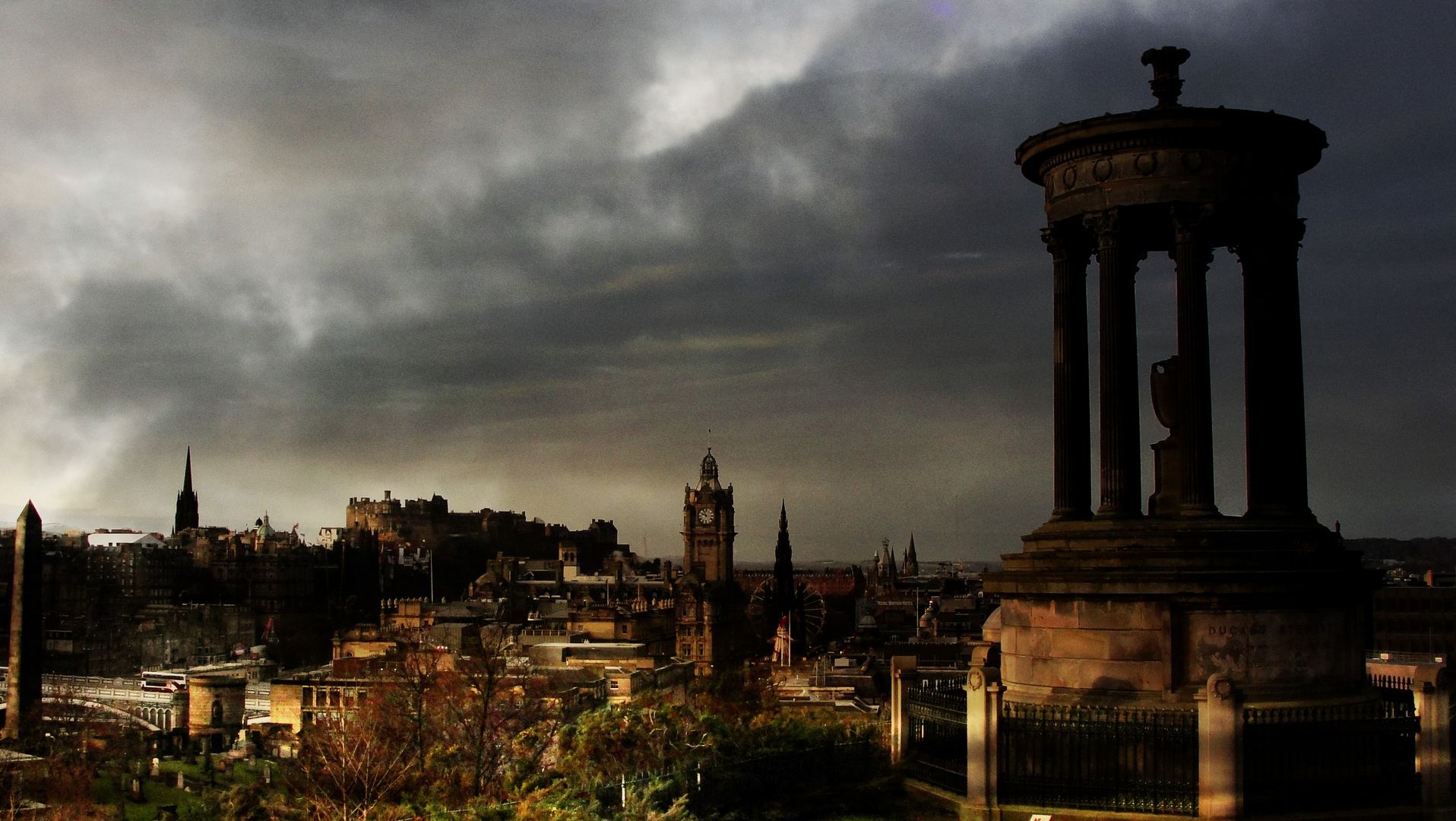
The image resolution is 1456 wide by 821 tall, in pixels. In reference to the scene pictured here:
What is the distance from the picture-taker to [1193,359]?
27.5 meters

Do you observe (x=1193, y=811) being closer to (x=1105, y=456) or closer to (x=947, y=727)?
(x=947, y=727)

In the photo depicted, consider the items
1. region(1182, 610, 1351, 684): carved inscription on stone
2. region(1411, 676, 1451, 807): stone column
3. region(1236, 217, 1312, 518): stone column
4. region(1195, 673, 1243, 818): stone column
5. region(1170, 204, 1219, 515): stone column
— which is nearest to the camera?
region(1195, 673, 1243, 818): stone column

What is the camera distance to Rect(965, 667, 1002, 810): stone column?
81.7 ft

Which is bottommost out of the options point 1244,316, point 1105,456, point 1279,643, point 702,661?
point 702,661

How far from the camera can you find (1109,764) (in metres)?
24.5

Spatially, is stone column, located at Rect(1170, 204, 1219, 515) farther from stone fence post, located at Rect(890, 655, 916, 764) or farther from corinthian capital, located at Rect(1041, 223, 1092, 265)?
stone fence post, located at Rect(890, 655, 916, 764)

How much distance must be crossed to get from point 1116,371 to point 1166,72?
5441 millimetres

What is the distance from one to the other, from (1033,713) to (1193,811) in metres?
2.82

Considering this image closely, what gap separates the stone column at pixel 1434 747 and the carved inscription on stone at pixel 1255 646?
1721 mm

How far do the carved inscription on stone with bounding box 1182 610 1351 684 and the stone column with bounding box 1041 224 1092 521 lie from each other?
11.9 feet

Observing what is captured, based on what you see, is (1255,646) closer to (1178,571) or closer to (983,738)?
(1178,571)

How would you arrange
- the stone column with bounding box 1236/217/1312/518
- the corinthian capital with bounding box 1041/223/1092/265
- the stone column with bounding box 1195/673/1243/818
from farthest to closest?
the corinthian capital with bounding box 1041/223/1092/265, the stone column with bounding box 1236/217/1312/518, the stone column with bounding box 1195/673/1243/818

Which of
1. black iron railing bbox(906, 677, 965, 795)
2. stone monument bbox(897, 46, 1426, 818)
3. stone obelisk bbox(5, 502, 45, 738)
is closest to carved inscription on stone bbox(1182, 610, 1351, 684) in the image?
stone monument bbox(897, 46, 1426, 818)

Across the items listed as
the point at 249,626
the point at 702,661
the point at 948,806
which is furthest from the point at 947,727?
the point at 249,626
